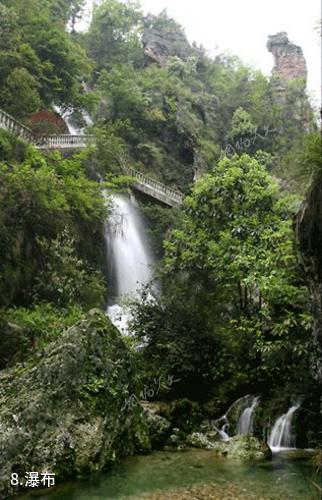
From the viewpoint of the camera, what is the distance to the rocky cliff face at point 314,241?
683 centimetres

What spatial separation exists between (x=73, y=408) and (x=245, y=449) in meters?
3.61

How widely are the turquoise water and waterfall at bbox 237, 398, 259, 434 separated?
6.39ft

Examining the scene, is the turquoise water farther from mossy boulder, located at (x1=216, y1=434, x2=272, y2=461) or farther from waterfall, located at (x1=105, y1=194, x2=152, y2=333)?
waterfall, located at (x1=105, y1=194, x2=152, y2=333)

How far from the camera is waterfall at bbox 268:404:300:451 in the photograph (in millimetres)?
11070

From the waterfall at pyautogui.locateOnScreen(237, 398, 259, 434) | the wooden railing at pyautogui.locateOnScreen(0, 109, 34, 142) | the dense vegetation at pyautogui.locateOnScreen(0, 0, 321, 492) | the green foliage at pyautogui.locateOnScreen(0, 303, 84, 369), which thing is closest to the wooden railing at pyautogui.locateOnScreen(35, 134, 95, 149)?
the wooden railing at pyautogui.locateOnScreen(0, 109, 34, 142)

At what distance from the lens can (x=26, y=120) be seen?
22.4 metres

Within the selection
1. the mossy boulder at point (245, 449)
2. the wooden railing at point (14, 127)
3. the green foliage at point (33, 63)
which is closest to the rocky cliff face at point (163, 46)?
the green foliage at point (33, 63)

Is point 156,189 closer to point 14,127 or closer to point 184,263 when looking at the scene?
point 14,127

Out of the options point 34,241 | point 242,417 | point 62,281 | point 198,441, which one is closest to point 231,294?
Result: point 242,417

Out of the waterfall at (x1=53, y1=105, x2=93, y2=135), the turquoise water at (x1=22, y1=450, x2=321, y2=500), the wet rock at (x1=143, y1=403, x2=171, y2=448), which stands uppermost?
the waterfall at (x1=53, y1=105, x2=93, y2=135)

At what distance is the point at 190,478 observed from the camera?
8.05 meters

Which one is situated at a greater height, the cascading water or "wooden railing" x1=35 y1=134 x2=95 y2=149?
"wooden railing" x1=35 y1=134 x2=95 y2=149

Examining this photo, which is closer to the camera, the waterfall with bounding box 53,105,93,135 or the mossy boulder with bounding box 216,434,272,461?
the mossy boulder with bounding box 216,434,272,461

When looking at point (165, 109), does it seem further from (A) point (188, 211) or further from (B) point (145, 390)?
(B) point (145, 390)
